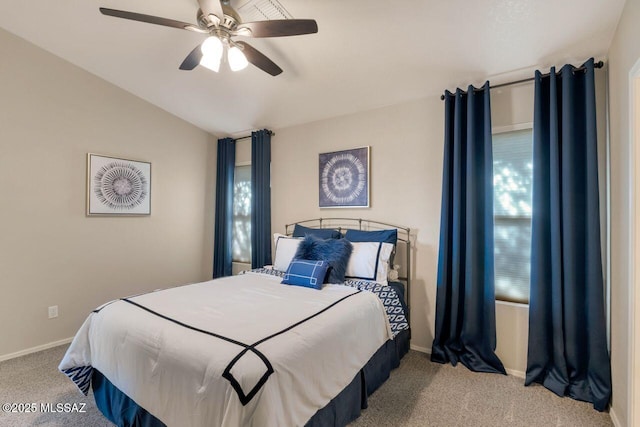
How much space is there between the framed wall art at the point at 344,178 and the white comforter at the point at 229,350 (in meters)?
1.32

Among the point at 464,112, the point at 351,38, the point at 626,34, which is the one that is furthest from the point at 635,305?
the point at 351,38

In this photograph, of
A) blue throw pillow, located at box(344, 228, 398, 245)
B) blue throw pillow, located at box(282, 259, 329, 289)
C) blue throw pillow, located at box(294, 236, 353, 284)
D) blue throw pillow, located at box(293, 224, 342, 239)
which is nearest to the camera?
blue throw pillow, located at box(282, 259, 329, 289)

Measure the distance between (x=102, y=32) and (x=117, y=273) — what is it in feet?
8.18

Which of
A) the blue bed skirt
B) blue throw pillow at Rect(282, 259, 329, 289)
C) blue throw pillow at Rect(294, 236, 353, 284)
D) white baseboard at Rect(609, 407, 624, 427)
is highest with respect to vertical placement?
blue throw pillow at Rect(294, 236, 353, 284)

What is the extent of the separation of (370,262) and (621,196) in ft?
5.64

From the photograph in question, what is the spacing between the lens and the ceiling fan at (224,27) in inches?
67.9

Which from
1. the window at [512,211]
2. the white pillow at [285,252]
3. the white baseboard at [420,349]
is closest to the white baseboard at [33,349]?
the white pillow at [285,252]

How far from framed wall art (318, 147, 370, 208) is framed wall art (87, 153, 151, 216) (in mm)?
2191

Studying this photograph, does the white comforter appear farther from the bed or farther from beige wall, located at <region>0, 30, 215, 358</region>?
beige wall, located at <region>0, 30, 215, 358</region>

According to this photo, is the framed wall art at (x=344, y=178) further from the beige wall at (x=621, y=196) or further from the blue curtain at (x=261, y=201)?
the beige wall at (x=621, y=196)

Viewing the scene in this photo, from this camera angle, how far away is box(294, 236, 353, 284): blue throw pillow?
8.71 feet

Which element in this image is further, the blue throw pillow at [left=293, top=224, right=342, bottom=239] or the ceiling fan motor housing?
the blue throw pillow at [left=293, top=224, right=342, bottom=239]

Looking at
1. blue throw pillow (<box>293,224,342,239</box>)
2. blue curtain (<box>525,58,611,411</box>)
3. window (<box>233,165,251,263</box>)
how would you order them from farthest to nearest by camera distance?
1. window (<box>233,165,251,263</box>)
2. blue throw pillow (<box>293,224,342,239</box>)
3. blue curtain (<box>525,58,611,411</box>)

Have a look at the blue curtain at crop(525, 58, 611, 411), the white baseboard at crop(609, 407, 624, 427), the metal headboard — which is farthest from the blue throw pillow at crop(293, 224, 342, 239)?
the white baseboard at crop(609, 407, 624, 427)
